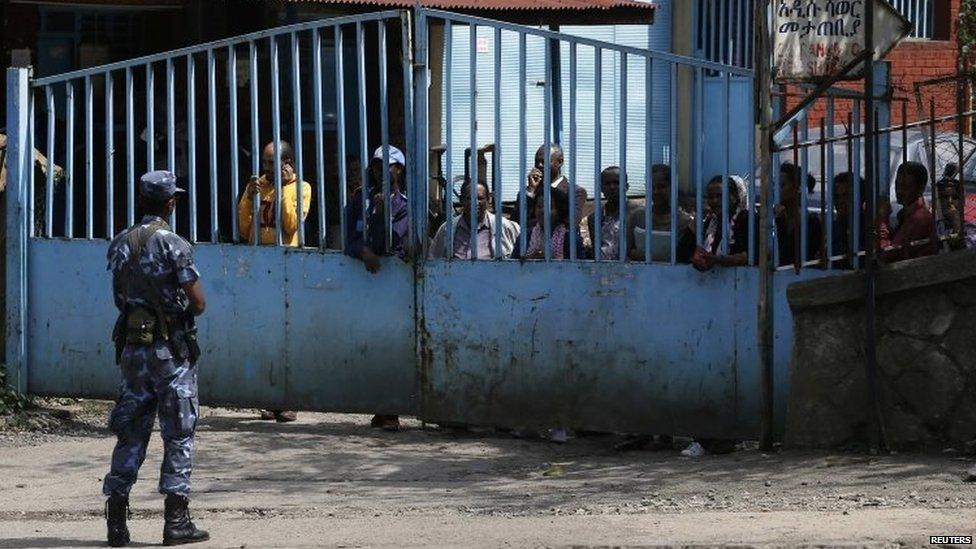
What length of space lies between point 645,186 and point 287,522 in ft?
8.73

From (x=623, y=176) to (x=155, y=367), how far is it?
285 cm

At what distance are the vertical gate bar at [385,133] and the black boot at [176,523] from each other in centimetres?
265

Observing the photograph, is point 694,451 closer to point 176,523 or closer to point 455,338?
point 455,338

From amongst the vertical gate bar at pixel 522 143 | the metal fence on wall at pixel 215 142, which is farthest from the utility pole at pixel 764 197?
the metal fence on wall at pixel 215 142

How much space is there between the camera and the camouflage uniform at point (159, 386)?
6637 millimetres

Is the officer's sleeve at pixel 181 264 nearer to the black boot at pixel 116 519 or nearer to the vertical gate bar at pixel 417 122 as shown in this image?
the black boot at pixel 116 519

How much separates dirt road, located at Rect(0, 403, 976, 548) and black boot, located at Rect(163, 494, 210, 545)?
13 cm

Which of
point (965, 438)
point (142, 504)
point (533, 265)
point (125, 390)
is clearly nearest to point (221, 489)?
point (142, 504)

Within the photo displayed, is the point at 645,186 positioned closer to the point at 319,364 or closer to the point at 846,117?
the point at 846,117

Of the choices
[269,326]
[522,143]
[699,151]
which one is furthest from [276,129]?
[699,151]

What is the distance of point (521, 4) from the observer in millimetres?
13156

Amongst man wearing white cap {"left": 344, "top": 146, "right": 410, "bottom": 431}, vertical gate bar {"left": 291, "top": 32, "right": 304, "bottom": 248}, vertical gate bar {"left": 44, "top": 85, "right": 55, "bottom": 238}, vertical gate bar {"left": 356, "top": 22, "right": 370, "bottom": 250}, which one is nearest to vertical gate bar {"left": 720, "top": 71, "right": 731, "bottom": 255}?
man wearing white cap {"left": 344, "top": 146, "right": 410, "bottom": 431}

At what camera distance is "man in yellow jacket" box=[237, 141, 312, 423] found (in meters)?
9.24

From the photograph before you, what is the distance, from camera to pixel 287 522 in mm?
7164
